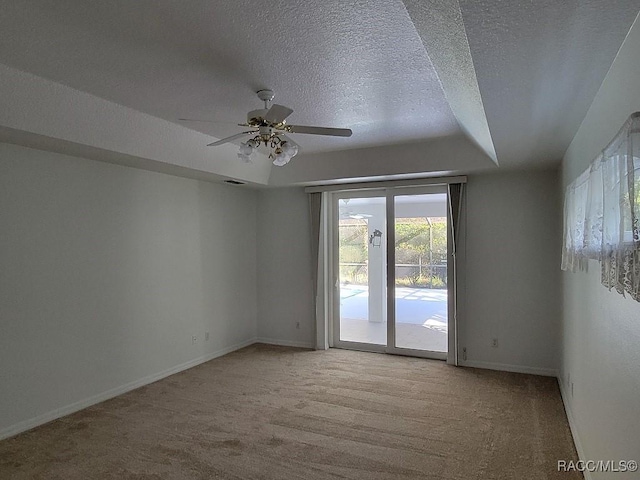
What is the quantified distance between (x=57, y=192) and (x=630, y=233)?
160 inches

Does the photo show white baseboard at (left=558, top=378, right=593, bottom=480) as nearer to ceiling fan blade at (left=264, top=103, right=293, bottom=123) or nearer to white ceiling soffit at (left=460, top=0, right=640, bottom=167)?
white ceiling soffit at (left=460, top=0, right=640, bottom=167)

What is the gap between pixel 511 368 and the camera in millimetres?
4820

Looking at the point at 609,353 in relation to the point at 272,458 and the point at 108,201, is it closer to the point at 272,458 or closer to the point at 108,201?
the point at 272,458

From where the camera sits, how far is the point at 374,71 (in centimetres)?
266

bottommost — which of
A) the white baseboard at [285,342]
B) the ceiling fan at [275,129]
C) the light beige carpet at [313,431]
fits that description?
the light beige carpet at [313,431]

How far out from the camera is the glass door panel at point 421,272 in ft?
17.3

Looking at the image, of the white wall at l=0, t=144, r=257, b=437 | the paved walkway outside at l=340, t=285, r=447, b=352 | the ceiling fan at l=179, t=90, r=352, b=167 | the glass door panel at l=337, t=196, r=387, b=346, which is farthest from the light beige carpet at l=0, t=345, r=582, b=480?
the ceiling fan at l=179, t=90, r=352, b=167

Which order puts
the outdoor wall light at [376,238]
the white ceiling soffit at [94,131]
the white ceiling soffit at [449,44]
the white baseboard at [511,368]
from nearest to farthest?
the white ceiling soffit at [449,44]
the white ceiling soffit at [94,131]
the white baseboard at [511,368]
the outdoor wall light at [376,238]

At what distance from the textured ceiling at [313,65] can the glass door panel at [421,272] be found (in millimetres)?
1405

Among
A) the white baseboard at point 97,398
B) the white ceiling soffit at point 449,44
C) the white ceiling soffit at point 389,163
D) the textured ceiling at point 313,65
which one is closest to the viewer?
the white ceiling soffit at point 449,44

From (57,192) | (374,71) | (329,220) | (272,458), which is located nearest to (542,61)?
(374,71)

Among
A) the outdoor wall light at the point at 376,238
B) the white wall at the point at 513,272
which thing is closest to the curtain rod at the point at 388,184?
the white wall at the point at 513,272

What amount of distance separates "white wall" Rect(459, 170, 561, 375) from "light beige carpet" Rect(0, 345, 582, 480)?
12.7 inches

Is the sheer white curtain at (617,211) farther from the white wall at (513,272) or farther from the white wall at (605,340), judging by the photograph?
the white wall at (513,272)
